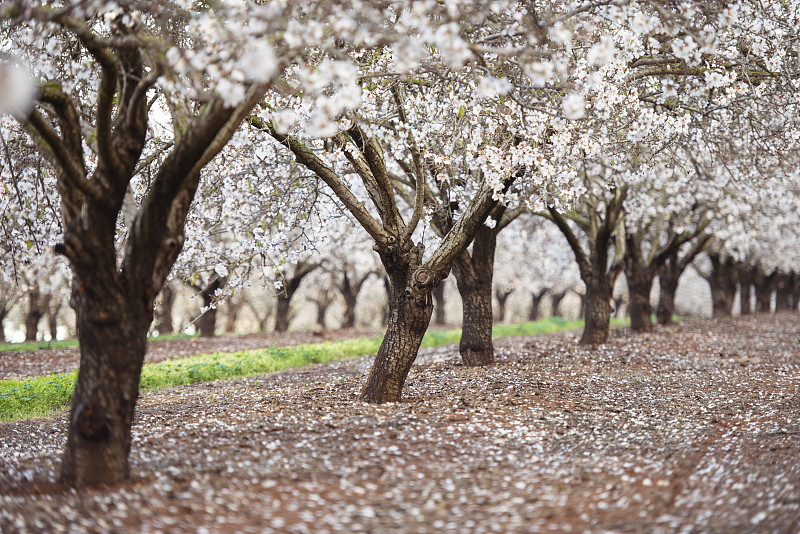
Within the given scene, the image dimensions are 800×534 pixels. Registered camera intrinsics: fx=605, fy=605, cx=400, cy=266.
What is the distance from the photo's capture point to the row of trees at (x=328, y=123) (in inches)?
235

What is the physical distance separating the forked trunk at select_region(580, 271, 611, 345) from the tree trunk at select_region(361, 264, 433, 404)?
9.67 metres

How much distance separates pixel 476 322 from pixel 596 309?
5.73 m

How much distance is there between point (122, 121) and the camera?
640cm

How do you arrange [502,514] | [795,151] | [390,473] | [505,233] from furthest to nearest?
[505,233], [795,151], [390,473], [502,514]

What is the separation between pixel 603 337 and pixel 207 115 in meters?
14.8

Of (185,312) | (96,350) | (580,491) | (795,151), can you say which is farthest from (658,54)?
(185,312)

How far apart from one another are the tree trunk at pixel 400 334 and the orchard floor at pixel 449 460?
0.39 meters

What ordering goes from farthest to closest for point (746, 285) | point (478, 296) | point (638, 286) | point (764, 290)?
point (764, 290) < point (746, 285) < point (638, 286) < point (478, 296)

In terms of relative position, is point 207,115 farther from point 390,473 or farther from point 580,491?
point 580,491

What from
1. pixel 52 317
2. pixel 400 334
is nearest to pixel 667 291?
pixel 400 334

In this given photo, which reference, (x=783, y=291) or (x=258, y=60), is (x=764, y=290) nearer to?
(x=783, y=291)

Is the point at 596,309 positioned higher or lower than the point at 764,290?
lower

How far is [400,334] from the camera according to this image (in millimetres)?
9531

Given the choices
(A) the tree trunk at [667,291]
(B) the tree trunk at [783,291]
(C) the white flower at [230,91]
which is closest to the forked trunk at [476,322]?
(C) the white flower at [230,91]
